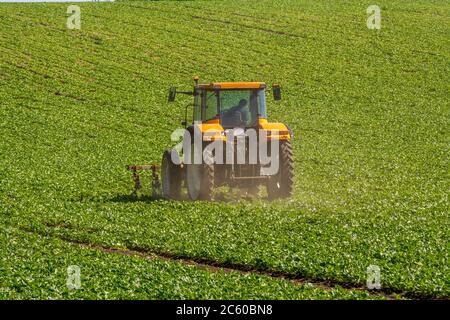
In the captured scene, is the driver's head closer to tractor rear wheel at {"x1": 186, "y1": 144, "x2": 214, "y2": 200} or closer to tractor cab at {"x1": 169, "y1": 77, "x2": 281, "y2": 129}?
tractor cab at {"x1": 169, "y1": 77, "x2": 281, "y2": 129}

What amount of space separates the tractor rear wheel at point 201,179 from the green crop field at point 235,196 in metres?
0.48

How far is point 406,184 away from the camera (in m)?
27.7

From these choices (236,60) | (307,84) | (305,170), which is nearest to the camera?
(305,170)

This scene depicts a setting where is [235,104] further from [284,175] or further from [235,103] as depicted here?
[284,175]

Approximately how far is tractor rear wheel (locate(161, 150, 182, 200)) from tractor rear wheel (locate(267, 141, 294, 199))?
3.02 m

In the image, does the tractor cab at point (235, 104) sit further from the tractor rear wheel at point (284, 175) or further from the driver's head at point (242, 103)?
the tractor rear wheel at point (284, 175)

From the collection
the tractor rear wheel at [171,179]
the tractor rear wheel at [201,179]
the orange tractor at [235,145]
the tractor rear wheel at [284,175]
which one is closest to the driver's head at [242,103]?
the orange tractor at [235,145]

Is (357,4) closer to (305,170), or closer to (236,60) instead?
(236,60)

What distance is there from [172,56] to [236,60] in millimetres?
4403

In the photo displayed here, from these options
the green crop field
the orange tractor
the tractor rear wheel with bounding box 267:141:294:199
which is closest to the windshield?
the orange tractor

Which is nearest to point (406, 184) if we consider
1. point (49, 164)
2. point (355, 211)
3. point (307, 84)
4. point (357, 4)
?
point (355, 211)

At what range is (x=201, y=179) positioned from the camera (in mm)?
21828

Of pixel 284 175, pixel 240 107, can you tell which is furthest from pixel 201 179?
pixel 240 107
